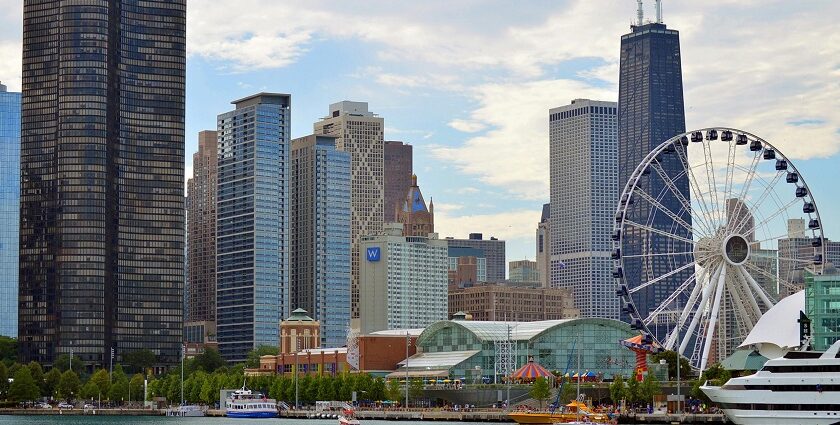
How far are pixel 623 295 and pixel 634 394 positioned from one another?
12.6 m

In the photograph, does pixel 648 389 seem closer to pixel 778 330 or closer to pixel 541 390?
pixel 541 390

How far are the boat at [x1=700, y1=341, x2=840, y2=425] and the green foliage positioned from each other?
139ft

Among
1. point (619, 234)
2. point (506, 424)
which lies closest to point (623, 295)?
point (619, 234)

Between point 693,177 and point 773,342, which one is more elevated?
point 693,177

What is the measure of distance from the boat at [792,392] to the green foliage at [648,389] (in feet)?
139

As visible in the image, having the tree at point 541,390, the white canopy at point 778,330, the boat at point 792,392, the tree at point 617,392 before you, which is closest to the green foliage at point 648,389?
the tree at point 617,392

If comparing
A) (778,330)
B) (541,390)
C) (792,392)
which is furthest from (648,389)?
(792,392)

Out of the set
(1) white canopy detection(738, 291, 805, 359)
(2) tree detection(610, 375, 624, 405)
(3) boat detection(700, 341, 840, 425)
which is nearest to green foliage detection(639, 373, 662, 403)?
(2) tree detection(610, 375, 624, 405)

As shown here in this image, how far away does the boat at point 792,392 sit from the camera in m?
132

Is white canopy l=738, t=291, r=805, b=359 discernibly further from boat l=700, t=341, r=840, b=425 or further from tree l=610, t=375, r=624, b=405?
boat l=700, t=341, r=840, b=425

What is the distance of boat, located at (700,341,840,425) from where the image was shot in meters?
132

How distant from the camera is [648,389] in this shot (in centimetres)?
18550

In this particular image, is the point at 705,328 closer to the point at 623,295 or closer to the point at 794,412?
the point at 623,295

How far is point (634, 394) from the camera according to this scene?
187 m
